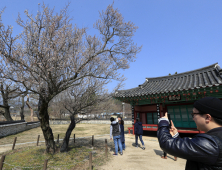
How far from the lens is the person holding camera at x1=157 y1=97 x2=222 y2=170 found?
1131mm

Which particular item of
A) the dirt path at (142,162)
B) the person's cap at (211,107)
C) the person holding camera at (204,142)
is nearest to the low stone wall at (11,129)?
the dirt path at (142,162)

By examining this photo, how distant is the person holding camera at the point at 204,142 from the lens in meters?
1.13

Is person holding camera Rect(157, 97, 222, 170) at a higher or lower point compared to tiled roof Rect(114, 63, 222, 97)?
lower

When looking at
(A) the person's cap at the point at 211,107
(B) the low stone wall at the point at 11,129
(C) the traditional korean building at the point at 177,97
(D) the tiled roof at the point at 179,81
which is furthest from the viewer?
(B) the low stone wall at the point at 11,129

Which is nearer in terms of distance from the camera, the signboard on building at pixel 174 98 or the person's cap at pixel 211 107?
the person's cap at pixel 211 107

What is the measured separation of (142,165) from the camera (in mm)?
5598

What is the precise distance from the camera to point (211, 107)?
1276 mm

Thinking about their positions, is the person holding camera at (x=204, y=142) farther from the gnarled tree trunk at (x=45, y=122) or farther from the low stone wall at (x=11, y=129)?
the low stone wall at (x=11, y=129)

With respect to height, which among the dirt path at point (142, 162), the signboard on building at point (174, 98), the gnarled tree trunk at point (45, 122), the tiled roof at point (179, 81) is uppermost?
the tiled roof at point (179, 81)

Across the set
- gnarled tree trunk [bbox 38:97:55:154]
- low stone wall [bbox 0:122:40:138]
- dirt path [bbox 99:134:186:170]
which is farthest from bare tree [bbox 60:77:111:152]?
low stone wall [bbox 0:122:40:138]

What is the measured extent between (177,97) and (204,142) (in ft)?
35.8

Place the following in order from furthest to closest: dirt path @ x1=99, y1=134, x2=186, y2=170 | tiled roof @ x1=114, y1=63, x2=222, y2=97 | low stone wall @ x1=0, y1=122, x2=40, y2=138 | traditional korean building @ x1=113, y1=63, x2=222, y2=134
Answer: low stone wall @ x1=0, y1=122, x2=40, y2=138, tiled roof @ x1=114, y1=63, x2=222, y2=97, traditional korean building @ x1=113, y1=63, x2=222, y2=134, dirt path @ x1=99, y1=134, x2=186, y2=170

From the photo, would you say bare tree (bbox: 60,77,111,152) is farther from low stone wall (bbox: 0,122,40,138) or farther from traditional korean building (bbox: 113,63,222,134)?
low stone wall (bbox: 0,122,40,138)

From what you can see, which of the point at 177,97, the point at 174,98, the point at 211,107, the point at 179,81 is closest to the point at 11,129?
the point at 174,98
